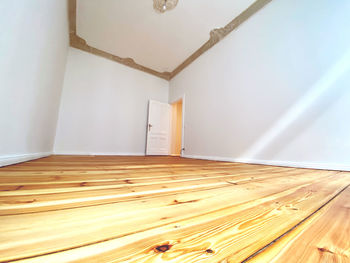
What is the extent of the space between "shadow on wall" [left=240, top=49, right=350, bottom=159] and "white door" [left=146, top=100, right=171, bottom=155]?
9.19 feet

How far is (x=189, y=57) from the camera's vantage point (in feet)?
13.3

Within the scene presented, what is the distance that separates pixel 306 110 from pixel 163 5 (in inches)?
121

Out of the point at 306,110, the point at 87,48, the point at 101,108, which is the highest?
the point at 87,48

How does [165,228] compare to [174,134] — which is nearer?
[165,228]

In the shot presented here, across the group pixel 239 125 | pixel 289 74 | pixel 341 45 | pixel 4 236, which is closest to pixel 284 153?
pixel 239 125

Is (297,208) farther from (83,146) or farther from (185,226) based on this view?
(83,146)

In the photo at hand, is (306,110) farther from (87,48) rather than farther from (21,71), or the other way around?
(87,48)

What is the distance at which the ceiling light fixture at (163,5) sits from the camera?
268 cm

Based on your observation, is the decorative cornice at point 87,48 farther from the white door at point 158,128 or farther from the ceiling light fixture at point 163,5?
the ceiling light fixture at point 163,5

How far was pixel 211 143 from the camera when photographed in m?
3.15

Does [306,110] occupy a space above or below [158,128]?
below

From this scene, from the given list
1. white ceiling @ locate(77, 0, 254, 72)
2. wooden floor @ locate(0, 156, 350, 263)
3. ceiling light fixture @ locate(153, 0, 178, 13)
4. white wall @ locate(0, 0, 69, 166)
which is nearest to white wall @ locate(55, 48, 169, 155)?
white ceiling @ locate(77, 0, 254, 72)

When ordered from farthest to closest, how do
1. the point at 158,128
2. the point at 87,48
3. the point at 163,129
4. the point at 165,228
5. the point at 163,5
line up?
the point at 163,129 → the point at 158,128 → the point at 87,48 → the point at 163,5 → the point at 165,228

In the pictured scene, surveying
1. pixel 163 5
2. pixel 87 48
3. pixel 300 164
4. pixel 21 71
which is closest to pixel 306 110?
pixel 300 164
